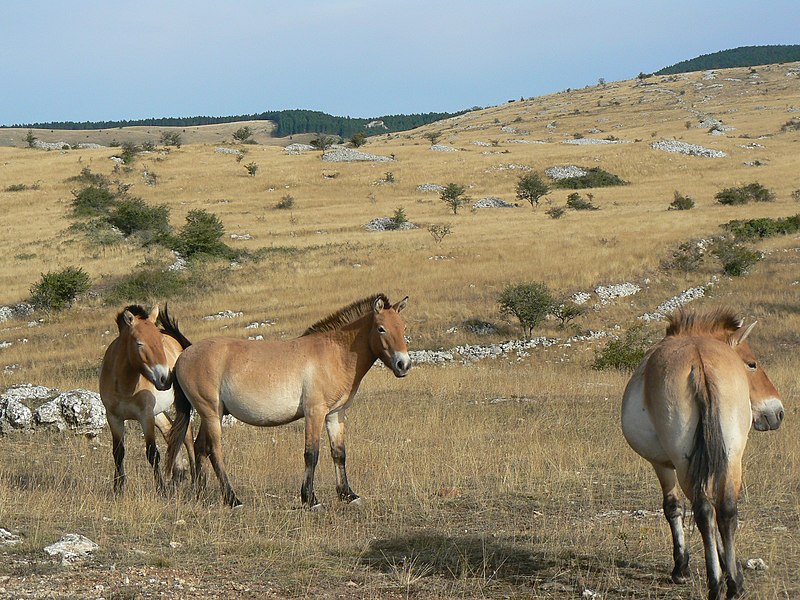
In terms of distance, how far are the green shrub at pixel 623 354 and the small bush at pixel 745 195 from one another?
34.1 m

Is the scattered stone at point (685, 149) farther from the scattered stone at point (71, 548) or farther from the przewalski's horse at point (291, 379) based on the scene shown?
the scattered stone at point (71, 548)

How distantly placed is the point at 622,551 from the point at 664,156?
249 ft

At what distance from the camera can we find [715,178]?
2584 inches

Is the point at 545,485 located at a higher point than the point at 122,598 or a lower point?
lower

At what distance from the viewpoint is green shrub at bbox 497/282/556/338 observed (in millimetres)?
25609

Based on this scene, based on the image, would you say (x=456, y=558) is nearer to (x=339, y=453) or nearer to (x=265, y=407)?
(x=339, y=453)

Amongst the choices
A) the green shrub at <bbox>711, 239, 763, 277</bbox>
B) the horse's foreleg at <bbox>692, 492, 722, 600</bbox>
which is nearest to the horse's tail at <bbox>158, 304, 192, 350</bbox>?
the horse's foreleg at <bbox>692, 492, 722, 600</bbox>

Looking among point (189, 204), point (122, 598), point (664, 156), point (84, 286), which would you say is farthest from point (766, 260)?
point (664, 156)

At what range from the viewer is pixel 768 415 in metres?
6.43

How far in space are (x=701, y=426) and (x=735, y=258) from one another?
28167 mm

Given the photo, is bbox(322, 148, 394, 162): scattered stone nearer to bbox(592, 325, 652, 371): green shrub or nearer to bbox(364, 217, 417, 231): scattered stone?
bbox(364, 217, 417, 231): scattered stone

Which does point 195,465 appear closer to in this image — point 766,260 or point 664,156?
point 766,260

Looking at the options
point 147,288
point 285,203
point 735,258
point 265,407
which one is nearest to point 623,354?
point 735,258

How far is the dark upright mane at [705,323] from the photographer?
673cm
